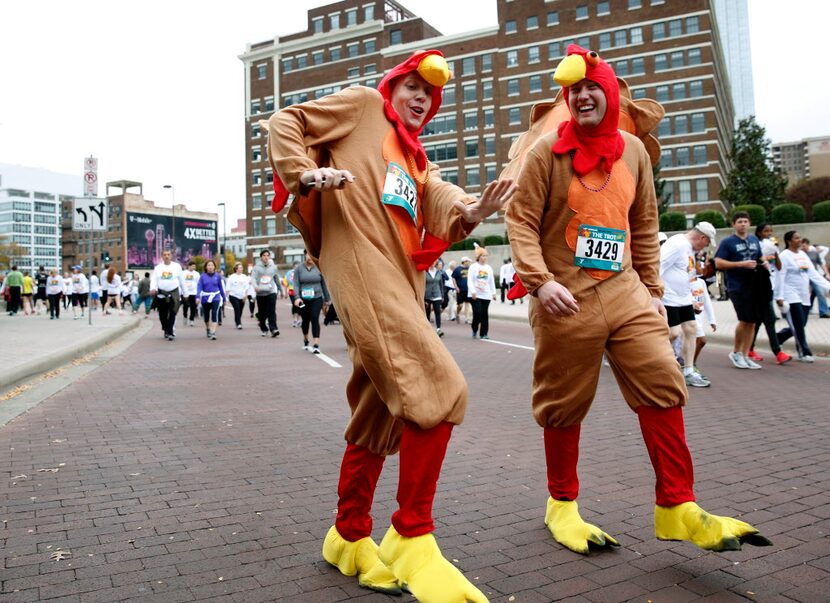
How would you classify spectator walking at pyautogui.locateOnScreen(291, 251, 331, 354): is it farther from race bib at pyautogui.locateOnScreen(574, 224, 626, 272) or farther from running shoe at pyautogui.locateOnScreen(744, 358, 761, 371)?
race bib at pyautogui.locateOnScreen(574, 224, 626, 272)

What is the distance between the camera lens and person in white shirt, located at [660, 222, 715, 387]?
817 centimetres

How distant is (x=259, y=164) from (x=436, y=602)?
94308mm

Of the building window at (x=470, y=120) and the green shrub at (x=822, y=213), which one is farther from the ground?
the building window at (x=470, y=120)

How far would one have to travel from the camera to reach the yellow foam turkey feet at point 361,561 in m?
2.75

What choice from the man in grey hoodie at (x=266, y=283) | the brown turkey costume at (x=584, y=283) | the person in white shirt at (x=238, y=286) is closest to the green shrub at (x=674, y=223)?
the person in white shirt at (x=238, y=286)

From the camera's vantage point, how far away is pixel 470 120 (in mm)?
77312

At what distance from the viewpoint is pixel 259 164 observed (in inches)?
3642

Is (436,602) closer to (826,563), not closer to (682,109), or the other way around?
(826,563)

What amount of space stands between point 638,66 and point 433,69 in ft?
235

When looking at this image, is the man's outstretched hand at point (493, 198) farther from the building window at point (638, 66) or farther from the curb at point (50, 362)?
the building window at point (638, 66)

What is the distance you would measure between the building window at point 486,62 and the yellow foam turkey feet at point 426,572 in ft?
256

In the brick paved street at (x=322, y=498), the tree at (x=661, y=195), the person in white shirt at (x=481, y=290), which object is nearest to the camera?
the brick paved street at (x=322, y=498)

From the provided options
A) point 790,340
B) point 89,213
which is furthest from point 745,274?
point 89,213

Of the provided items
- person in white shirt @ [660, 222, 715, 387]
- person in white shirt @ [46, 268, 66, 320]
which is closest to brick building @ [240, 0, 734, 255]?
person in white shirt @ [46, 268, 66, 320]
